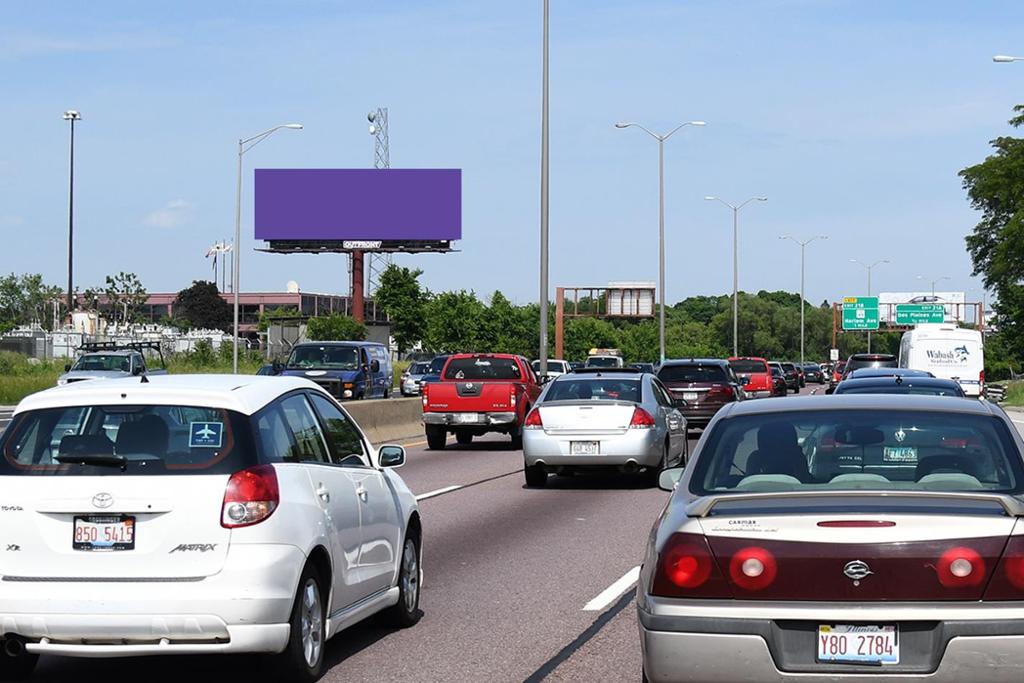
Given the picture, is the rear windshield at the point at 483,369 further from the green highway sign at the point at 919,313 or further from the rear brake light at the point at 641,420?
the green highway sign at the point at 919,313

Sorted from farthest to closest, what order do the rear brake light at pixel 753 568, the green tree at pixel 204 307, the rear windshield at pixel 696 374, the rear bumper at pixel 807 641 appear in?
the green tree at pixel 204 307 → the rear windshield at pixel 696 374 → the rear brake light at pixel 753 568 → the rear bumper at pixel 807 641

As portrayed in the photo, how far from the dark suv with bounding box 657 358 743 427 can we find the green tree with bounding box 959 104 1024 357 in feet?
159

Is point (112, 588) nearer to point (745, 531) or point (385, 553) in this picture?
point (385, 553)

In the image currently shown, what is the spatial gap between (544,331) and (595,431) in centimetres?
2245

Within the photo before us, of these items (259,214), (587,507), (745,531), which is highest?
(259,214)

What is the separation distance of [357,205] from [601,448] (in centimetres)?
8110

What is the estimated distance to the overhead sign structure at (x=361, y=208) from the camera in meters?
98.7

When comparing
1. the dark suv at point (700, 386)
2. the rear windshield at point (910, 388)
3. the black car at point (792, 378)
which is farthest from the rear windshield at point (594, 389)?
the black car at point (792, 378)

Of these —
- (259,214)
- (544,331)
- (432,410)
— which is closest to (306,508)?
(432,410)

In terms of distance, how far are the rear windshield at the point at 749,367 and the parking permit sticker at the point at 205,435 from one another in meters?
44.0

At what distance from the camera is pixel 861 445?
7.82 metres

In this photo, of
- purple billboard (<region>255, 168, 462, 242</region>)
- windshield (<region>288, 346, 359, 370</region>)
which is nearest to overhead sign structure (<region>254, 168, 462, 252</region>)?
purple billboard (<region>255, 168, 462, 242</region>)

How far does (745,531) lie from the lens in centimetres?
612

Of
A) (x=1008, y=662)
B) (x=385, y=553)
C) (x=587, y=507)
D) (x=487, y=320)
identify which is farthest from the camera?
(x=487, y=320)
